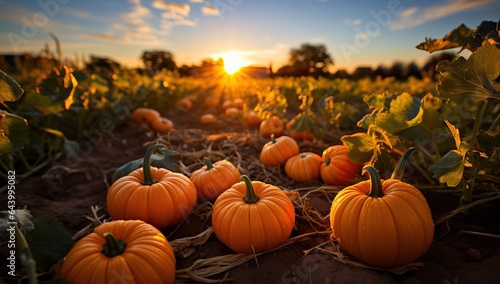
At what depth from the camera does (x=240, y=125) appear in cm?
691

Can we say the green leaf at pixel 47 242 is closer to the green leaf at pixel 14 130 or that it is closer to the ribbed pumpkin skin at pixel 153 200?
the ribbed pumpkin skin at pixel 153 200

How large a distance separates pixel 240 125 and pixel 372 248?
536 cm

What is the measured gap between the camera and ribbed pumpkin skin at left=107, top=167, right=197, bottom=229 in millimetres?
2221

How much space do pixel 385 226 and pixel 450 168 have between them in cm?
60

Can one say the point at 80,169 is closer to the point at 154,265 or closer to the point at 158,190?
the point at 158,190

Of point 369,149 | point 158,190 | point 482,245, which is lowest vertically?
point 482,245

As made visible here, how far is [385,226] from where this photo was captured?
1706 millimetres

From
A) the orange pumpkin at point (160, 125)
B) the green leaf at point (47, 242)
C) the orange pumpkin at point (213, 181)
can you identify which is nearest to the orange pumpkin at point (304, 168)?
the orange pumpkin at point (213, 181)

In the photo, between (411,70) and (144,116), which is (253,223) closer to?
(144,116)

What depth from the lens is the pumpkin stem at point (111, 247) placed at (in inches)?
62.7

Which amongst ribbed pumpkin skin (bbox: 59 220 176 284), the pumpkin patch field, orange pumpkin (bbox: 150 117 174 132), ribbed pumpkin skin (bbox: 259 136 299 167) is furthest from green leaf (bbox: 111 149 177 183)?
orange pumpkin (bbox: 150 117 174 132)

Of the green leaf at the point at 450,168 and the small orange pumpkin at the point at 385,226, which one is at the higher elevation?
the green leaf at the point at 450,168

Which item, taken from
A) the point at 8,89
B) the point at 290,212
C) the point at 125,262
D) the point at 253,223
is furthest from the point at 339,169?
the point at 8,89

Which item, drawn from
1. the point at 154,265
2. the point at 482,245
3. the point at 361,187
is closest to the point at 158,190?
the point at 154,265
